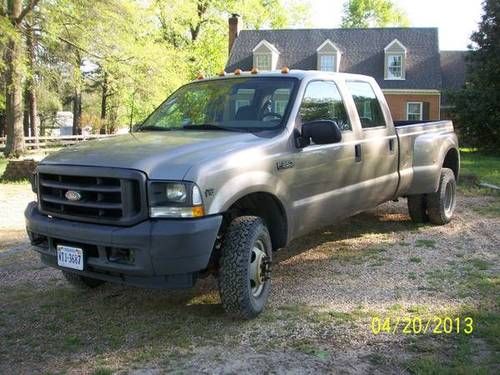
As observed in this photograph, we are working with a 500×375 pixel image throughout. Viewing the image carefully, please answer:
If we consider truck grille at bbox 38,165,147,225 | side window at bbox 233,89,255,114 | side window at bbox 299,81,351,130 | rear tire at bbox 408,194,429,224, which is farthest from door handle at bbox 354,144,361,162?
truck grille at bbox 38,165,147,225

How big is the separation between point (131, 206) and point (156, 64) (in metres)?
18.8

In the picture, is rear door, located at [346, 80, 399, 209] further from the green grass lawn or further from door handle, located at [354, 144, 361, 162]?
the green grass lawn

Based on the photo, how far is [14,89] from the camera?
19.9 m

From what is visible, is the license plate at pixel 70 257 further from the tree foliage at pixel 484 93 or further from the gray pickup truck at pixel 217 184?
the tree foliage at pixel 484 93

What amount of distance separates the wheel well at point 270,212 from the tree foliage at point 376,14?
181 feet

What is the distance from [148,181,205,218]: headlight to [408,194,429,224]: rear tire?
445 cm

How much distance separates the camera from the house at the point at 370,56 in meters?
34.8

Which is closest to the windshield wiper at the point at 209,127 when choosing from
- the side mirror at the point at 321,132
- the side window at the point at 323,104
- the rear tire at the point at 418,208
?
the side mirror at the point at 321,132

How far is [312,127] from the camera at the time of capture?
15.8 feet

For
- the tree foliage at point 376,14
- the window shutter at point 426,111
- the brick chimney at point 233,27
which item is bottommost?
the window shutter at point 426,111

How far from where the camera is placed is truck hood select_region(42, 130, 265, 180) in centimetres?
387

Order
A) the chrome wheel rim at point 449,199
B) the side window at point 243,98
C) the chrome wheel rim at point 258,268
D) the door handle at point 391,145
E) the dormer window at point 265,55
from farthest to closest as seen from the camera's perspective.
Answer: the dormer window at point 265,55, the chrome wheel rim at point 449,199, the door handle at point 391,145, the side window at point 243,98, the chrome wheel rim at point 258,268

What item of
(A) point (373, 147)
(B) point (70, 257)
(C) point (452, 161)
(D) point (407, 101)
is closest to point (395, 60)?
(D) point (407, 101)

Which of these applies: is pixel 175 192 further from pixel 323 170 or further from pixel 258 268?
pixel 323 170
